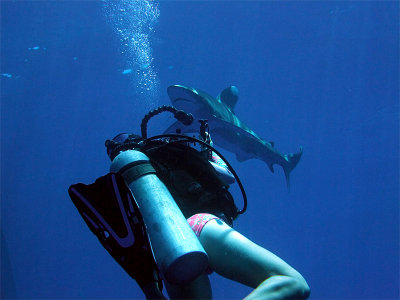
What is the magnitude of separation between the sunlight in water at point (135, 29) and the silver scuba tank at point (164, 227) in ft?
78.4

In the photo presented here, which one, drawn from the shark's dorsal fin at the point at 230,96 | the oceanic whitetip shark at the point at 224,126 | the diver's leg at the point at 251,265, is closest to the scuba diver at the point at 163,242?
the diver's leg at the point at 251,265

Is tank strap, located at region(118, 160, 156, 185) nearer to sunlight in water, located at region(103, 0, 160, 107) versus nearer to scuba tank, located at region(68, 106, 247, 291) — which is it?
scuba tank, located at region(68, 106, 247, 291)

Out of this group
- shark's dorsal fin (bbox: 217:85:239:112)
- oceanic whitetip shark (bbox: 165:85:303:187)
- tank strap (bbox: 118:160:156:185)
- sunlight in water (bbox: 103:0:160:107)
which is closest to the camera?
tank strap (bbox: 118:160:156:185)

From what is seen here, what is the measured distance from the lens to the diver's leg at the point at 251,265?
183 cm

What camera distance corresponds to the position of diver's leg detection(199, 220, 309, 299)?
6.01 ft

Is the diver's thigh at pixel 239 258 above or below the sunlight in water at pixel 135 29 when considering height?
below

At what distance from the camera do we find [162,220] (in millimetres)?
1949

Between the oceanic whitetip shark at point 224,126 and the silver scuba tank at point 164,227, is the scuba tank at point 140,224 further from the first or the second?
the oceanic whitetip shark at point 224,126

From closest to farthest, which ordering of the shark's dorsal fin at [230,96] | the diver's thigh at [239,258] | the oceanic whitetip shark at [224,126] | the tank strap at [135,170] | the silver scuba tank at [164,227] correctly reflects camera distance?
the silver scuba tank at [164,227]
the diver's thigh at [239,258]
the tank strap at [135,170]
the oceanic whitetip shark at [224,126]
the shark's dorsal fin at [230,96]

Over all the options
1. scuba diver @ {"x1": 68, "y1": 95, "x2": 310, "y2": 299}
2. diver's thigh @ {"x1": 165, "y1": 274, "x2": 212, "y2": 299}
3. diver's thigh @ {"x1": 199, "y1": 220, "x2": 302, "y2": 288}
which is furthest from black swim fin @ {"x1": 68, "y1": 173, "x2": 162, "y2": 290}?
diver's thigh @ {"x1": 199, "y1": 220, "x2": 302, "y2": 288}

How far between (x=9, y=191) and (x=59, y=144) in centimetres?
3435

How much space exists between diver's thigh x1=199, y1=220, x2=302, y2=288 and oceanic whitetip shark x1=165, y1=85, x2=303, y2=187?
7.16 m

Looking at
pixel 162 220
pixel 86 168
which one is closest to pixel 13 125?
pixel 86 168

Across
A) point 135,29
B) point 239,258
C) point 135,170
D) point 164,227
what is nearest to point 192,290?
point 239,258
